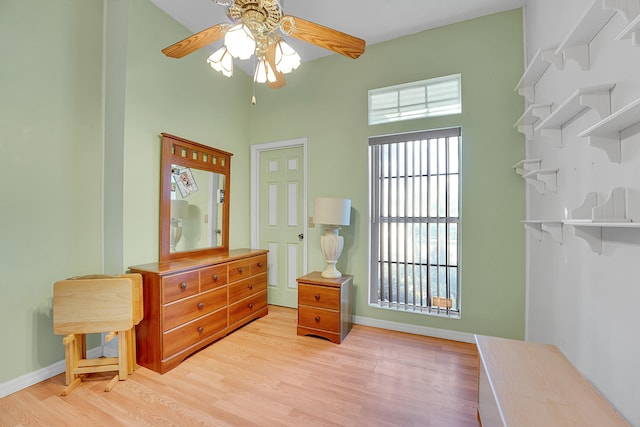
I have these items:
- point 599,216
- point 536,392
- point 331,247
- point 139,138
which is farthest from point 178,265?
point 599,216

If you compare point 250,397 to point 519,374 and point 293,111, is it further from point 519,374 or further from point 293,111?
point 293,111

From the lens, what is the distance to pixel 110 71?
2252 mm

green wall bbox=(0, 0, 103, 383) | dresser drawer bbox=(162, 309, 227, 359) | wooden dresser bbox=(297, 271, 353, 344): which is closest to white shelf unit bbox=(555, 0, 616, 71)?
wooden dresser bbox=(297, 271, 353, 344)

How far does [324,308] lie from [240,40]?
2231mm

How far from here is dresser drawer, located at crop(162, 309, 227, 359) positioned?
2008mm

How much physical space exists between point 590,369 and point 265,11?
2399 mm

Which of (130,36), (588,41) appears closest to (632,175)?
(588,41)

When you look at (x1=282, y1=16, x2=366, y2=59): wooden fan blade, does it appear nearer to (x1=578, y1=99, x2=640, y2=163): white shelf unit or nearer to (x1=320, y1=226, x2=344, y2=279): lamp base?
(x1=578, y1=99, x2=640, y2=163): white shelf unit

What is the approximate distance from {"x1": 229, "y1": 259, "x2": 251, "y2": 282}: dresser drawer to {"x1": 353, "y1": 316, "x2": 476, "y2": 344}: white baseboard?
4.37ft

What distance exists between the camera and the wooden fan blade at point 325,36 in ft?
4.58

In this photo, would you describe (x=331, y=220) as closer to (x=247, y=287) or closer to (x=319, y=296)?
(x=319, y=296)

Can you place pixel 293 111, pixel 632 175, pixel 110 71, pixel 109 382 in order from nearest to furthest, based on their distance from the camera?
pixel 632 175 → pixel 109 382 → pixel 110 71 → pixel 293 111

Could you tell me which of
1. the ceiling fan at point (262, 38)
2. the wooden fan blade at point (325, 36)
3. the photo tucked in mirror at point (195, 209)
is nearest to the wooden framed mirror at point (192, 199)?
the photo tucked in mirror at point (195, 209)

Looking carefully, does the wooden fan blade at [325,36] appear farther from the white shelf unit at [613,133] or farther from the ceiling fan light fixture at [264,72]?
the white shelf unit at [613,133]
